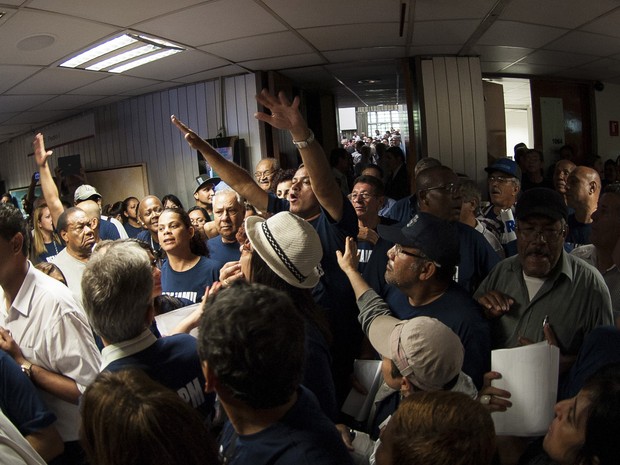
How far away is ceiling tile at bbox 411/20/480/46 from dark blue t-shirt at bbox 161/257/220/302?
9.59 ft

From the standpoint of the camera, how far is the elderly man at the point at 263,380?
2.92 feet

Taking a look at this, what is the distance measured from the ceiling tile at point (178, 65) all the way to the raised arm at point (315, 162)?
2.70 m

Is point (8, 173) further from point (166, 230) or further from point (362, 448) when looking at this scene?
point (362, 448)

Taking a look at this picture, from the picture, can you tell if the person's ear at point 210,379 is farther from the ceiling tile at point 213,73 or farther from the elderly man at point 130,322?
the ceiling tile at point 213,73

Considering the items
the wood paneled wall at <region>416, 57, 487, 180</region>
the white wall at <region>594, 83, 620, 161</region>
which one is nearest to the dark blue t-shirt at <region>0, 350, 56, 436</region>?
the wood paneled wall at <region>416, 57, 487, 180</region>

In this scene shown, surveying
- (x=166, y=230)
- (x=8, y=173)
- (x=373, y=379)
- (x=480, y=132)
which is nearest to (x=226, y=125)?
(x=480, y=132)

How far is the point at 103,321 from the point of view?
1.25 meters

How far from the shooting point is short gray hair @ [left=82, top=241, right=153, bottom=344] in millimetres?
1256

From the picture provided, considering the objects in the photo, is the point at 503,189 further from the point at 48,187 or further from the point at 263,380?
the point at 48,187

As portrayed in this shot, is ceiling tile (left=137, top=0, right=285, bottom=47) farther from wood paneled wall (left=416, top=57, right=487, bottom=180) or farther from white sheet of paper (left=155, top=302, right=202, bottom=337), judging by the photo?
wood paneled wall (left=416, top=57, right=487, bottom=180)

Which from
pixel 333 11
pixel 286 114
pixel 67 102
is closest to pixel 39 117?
pixel 67 102

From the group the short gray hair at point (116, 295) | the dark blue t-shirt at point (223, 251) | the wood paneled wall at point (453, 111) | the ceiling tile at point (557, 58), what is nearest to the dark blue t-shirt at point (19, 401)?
the short gray hair at point (116, 295)

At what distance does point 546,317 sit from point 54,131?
861 cm

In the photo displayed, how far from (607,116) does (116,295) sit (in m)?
9.48
